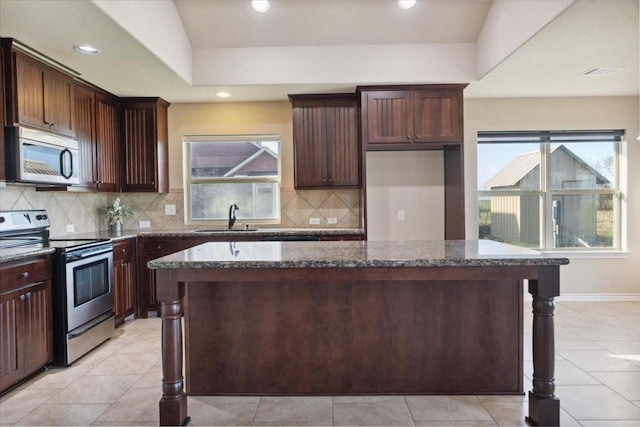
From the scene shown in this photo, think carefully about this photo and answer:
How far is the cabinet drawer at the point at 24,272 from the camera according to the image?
243cm

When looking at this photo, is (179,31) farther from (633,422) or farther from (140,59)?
(633,422)

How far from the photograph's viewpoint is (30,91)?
9.90 ft

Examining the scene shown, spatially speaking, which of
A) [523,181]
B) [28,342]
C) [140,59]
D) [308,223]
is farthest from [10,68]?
[523,181]

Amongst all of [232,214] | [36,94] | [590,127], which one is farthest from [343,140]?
[590,127]

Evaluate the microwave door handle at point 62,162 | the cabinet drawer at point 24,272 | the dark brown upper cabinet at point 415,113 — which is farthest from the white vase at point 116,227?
the dark brown upper cabinet at point 415,113

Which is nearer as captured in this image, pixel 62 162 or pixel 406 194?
pixel 62 162

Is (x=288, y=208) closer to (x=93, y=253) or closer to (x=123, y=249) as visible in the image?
(x=123, y=249)

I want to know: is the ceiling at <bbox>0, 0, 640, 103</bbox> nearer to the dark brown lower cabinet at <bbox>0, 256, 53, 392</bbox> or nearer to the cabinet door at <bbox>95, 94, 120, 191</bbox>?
the cabinet door at <bbox>95, 94, 120, 191</bbox>

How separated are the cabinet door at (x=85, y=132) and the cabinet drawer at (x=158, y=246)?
0.77 metres

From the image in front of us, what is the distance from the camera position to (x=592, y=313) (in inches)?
165

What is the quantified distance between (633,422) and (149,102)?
4884 millimetres

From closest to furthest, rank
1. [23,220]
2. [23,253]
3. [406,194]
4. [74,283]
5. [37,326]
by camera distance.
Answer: [23,253] → [37,326] → [74,283] → [23,220] → [406,194]

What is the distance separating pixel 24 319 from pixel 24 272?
0.31m

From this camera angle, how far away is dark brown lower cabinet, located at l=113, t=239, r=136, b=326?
375 cm
